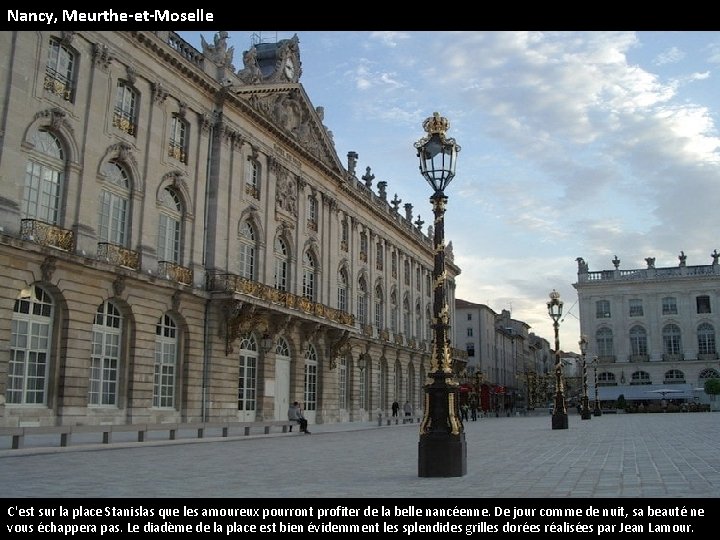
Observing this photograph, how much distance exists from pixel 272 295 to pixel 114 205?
946cm

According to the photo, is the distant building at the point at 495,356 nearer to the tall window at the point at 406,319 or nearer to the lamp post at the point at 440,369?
the tall window at the point at 406,319

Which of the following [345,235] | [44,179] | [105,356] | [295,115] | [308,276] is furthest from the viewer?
[345,235]

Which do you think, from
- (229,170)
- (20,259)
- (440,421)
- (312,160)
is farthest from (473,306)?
(440,421)

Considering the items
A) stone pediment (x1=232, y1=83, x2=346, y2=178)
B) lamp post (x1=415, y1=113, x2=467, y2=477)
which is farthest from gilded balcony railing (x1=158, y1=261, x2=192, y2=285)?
lamp post (x1=415, y1=113, x2=467, y2=477)

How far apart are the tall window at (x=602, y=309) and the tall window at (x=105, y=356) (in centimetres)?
6729

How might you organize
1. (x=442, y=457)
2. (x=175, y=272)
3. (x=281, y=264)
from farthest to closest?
(x=281, y=264)
(x=175, y=272)
(x=442, y=457)

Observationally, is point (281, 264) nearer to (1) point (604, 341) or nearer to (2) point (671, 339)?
(1) point (604, 341)

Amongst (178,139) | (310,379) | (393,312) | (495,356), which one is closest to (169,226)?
(178,139)

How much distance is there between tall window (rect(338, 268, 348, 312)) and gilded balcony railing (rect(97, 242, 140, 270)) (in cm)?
2039

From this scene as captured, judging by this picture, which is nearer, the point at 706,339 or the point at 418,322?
the point at 418,322

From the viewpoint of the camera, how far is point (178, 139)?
98.5ft

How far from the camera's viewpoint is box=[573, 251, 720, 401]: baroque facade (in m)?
78.4
